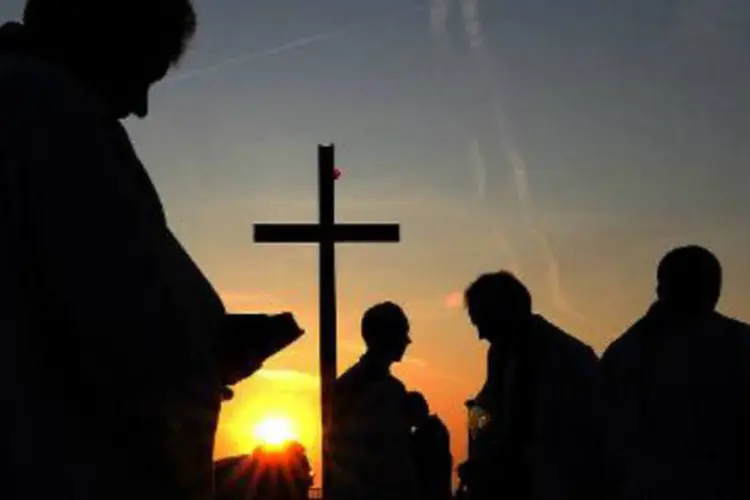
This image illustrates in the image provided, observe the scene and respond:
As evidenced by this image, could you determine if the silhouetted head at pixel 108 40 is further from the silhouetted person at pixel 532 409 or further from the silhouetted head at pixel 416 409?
the silhouetted head at pixel 416 409

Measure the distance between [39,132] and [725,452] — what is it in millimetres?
4834

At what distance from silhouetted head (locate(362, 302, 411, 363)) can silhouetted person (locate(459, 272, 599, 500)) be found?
4.22 ft

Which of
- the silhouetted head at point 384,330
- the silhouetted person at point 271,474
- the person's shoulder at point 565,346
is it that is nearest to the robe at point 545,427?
the person's shoulder at point 565,346

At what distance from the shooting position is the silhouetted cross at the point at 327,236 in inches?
442

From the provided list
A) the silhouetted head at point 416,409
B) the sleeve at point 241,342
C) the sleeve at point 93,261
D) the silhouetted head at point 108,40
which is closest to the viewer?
the sleeve at point 93,261

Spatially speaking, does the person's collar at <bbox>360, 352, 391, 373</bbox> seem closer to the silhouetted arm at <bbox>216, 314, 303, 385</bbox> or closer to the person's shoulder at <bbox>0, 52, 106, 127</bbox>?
the silhouetted arm at <bbox>216, 314, 303, 385</bbox>

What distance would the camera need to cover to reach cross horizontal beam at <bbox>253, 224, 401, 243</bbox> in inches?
470

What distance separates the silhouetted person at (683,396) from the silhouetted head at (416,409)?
2.30m

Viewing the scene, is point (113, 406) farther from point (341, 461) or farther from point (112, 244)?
point (341, 461)

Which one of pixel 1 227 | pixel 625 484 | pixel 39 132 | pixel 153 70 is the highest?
pixel 153 70

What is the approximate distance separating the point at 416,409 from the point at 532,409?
231cm

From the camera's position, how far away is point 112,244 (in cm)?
240

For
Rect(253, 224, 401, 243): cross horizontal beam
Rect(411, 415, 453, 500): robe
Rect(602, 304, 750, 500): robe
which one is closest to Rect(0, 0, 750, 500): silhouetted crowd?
Rect(602, 304, 750, 500): robe

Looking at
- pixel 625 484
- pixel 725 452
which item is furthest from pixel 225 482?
pixel 725 452
